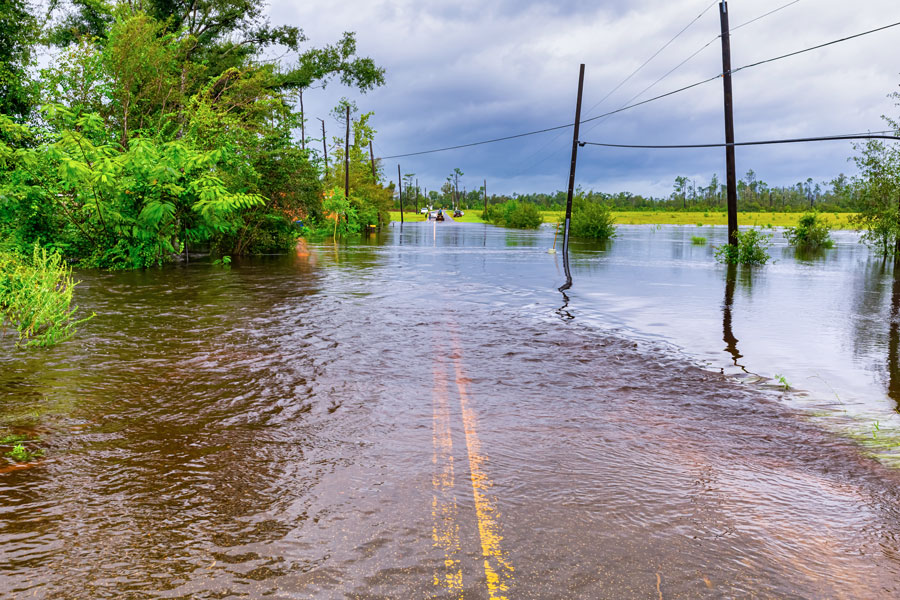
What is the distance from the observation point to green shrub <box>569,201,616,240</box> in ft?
178

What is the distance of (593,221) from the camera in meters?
54.8

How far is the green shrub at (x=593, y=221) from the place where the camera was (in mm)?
54156

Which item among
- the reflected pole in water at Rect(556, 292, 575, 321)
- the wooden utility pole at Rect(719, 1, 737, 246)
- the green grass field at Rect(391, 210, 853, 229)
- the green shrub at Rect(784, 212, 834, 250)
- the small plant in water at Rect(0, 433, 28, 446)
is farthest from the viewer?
the green grass field at Rect(391, 210, 853, 229)

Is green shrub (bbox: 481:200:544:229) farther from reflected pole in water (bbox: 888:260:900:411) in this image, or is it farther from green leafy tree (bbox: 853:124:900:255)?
reflected pole in water (bbox: 888:260:900:411)

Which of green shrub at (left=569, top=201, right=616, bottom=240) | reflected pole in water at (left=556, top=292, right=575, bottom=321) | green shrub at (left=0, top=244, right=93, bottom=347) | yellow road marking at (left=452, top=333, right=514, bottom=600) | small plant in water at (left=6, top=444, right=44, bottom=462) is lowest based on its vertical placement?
yellow road marking at (left=452, top=333, right=514, bottom=600)

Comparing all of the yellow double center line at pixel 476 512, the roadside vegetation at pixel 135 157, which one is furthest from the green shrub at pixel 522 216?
the yellow double center line at pixel 476 512

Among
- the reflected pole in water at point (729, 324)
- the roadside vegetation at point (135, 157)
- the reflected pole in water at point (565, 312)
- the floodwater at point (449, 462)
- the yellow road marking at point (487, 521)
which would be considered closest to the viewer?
the yellow road marking at point (487, 521)

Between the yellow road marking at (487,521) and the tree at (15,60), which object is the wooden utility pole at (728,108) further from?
the tree at (15,60)

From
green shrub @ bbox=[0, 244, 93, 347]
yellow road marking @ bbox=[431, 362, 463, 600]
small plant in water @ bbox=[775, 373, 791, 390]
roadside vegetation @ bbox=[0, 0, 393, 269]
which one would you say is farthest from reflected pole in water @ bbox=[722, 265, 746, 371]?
roadside vegetation @ bbox=[0, 0, 393, 269]

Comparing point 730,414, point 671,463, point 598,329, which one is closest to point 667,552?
point 671,463

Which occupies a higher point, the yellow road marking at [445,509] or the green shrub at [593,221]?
the green shrub at [593,221]

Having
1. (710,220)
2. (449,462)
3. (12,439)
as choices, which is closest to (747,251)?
(449,462)

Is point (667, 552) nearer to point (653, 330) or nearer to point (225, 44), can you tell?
point (653, 330)

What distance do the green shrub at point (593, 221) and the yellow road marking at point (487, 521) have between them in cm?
4966
